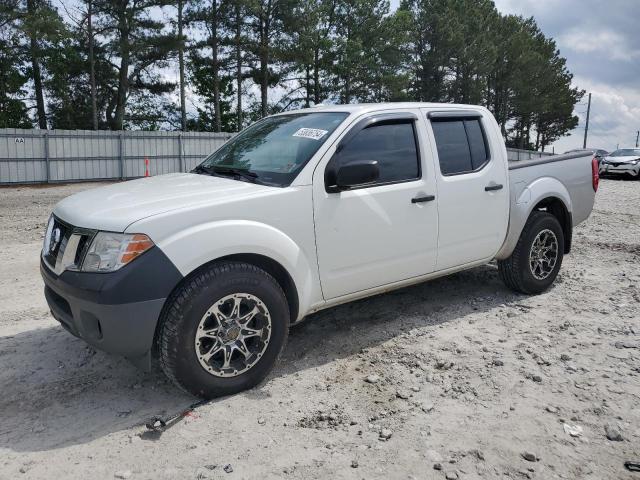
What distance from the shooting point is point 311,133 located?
13.5 ft

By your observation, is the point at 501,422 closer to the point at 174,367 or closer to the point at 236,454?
the point at 236,454

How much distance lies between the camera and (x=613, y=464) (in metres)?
2.88

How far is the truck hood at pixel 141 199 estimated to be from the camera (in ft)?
10.7

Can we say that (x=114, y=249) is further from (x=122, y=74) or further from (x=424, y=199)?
(x=122, y=74)

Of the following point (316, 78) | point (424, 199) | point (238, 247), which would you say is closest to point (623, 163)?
point (316, 78)

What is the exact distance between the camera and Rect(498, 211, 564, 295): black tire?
534cm

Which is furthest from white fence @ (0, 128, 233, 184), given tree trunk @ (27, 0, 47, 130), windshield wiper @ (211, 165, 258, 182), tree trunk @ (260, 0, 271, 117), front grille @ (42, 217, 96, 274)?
front grille @ (42, 217, 96, 274)

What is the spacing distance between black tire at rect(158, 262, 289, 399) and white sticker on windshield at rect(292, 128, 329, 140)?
3.68ft

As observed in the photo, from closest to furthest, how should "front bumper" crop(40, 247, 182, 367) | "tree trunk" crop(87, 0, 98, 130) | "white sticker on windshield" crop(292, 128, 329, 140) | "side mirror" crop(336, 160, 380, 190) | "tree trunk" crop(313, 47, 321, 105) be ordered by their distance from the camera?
"front bumper" crop(40, 247, 182, 367) → "side mirror" crop(336, 160, 380, 190) → "white sticker on windshield" crop(292, 128, 329, 140) → "tree trunk" crop(87, 0, 98, 130) → "tree trunk" crop(313, 47, 321, 105)

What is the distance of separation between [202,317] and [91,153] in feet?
68.4

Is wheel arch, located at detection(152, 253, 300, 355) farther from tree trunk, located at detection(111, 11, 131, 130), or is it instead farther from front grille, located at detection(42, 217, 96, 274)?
tree trunk, located at detection(111, 11, 131, 130)

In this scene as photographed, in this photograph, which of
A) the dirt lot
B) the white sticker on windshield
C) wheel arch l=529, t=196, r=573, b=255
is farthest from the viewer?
wheel arch l=529, t=196, r=573, b=255

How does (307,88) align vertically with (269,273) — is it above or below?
above

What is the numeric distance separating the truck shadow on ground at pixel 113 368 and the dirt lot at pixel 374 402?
1cm
